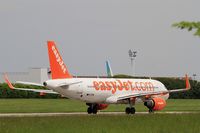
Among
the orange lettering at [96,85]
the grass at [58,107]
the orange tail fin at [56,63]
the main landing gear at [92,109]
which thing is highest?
the orange tail fin at [56,63]

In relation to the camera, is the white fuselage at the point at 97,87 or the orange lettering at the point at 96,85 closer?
the white fuselage at the point at 97,87

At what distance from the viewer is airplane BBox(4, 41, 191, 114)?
165 feet

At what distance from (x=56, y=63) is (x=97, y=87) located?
4.26 metres

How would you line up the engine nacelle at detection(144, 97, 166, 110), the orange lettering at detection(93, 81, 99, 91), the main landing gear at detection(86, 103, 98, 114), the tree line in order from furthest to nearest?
the tree line
the main landing gear at detection(86, 103, 98, 114)
the engine nacelle at detection(144, 97, 166, 110)
the orange lettering at detection(93, 81, 99, 91)

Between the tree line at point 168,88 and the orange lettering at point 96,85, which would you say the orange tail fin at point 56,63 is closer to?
the orange lettering at point 96,85

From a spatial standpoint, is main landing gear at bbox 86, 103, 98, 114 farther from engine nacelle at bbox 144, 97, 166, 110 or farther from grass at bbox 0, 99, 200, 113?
grass at bbox 0, 99, 200, 113

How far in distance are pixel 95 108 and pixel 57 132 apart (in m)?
28.2

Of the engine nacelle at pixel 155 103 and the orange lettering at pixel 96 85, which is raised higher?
the orange lettering at pixel 96 85

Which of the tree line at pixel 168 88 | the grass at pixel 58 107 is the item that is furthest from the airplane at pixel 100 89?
the tree line at pixel 168 88

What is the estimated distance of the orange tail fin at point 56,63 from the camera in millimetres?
50312

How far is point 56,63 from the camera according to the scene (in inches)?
1989

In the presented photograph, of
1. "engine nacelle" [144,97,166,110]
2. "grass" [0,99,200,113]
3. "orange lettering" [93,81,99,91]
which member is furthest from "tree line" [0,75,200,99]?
"orange lettering" [93,81,99,91]

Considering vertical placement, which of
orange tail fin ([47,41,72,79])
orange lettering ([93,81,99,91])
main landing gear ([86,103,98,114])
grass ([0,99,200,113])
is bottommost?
main landing gear ([86,103,98,114])

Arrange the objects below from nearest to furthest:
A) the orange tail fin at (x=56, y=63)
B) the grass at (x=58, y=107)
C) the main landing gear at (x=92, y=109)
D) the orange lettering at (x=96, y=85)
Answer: the orange tail fin at (x=56, y=63)
the orange lettering at (x=96, y=85)
the main landing gear at (x=92, y=109)
the grass at (x=58, y=107)
